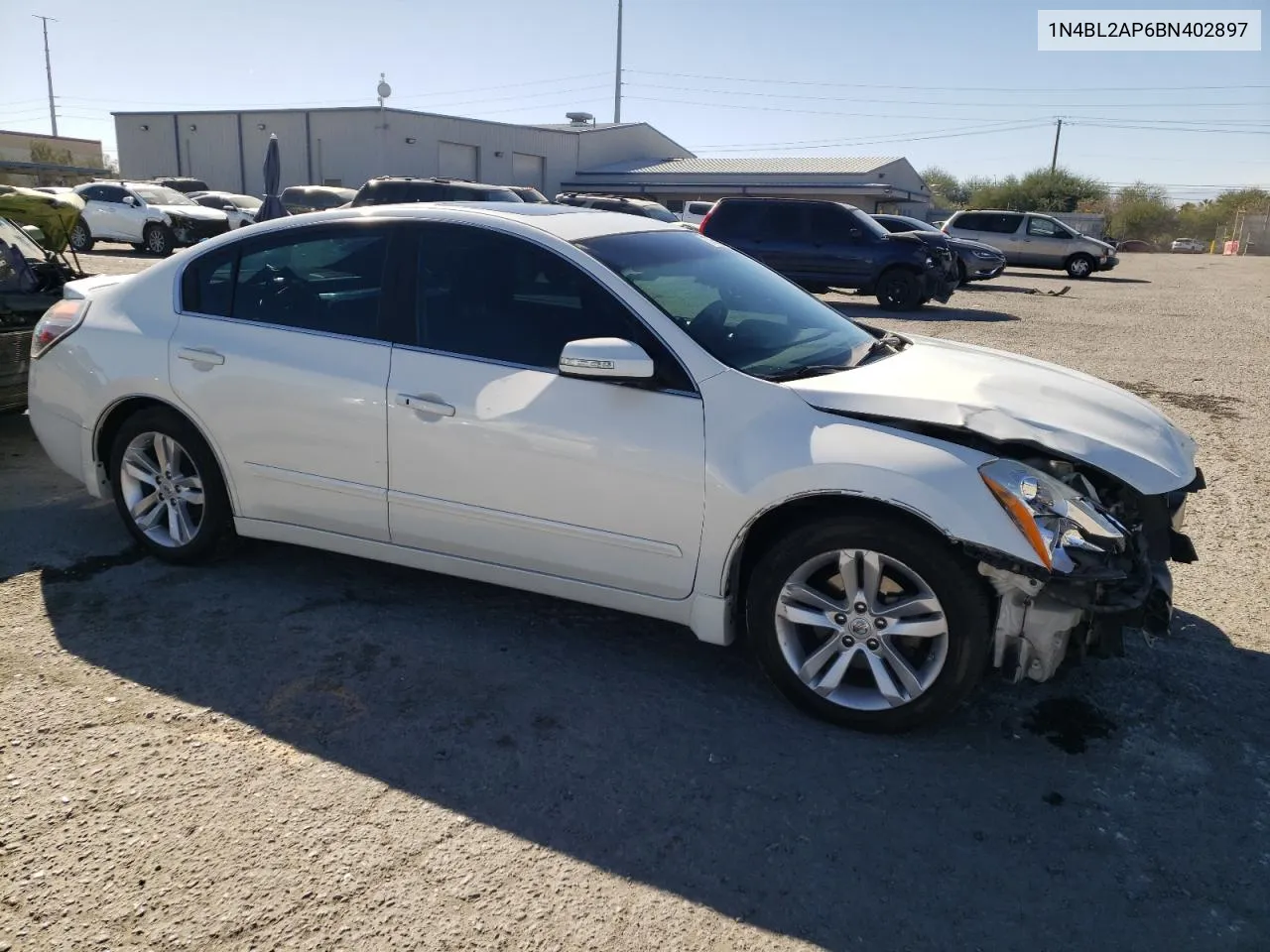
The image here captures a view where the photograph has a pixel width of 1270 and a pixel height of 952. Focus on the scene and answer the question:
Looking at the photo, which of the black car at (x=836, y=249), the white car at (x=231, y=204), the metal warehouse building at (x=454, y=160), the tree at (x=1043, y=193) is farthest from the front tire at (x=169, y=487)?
the tree at (x=1043, y=193)

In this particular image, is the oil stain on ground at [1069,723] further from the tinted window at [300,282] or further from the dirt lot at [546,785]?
the tinted window at [300,282]

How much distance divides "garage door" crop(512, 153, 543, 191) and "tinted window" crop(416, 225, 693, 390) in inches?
1715

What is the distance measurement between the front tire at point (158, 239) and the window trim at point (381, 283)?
20893 mm

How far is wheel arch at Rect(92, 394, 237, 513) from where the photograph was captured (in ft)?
13.8

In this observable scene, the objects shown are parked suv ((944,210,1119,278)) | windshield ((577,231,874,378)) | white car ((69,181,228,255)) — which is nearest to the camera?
windshield ((577,231,874,378))

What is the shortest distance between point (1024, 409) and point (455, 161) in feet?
138

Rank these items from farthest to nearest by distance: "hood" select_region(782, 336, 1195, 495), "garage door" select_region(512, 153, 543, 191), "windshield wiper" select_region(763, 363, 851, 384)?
"garage door" select_region(512, 153, 543, 191) < "windshield wiper" select_region(763, 363, 851, 384) < "hood" select_region(782, 336, 1195, 495)

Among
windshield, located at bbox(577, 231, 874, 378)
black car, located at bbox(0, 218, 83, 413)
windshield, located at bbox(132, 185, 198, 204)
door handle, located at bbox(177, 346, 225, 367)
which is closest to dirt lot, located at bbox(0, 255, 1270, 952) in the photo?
door handle, located at bbox(177, 346, 225, 367)

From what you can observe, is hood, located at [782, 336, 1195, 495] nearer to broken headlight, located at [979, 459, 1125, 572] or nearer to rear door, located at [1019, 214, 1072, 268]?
broken headlight, located at [979, 459, 1125, 572]

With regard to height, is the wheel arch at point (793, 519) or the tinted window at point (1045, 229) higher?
the tinted window at point (1045, 229)

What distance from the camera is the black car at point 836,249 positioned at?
54.0ft

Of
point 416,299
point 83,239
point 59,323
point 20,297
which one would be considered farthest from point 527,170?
point 416,299

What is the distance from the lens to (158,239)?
75.1ft

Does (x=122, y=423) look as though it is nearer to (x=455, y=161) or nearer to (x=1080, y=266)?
(x=1080, y=266)
